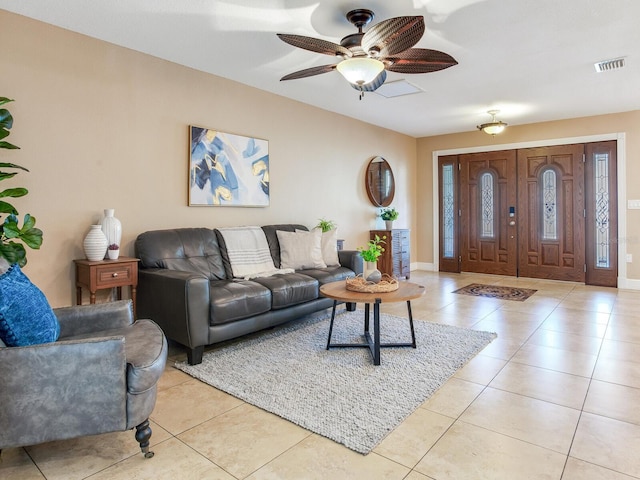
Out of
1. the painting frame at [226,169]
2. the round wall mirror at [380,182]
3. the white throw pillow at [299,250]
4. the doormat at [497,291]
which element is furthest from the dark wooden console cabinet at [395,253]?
the painting frame at [226,169]

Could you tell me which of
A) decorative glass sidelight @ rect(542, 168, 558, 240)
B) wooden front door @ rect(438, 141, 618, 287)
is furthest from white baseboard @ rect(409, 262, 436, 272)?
decorative glass sidelight @ rect(542, 168, 558, 240)

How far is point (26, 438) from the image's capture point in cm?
166

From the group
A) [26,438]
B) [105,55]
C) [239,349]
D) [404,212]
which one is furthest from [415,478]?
[404,212]

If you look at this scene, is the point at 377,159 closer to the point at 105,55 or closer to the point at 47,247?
the point at 105,55

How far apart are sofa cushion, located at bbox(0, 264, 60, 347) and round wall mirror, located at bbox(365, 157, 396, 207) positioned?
501cm

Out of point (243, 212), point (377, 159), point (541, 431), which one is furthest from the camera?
point (377, 159)

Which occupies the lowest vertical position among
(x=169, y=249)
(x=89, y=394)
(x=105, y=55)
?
(x=89, y=394)

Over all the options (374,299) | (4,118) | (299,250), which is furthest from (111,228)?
(374,299)

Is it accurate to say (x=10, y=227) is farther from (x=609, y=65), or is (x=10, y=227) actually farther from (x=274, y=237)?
(x=609, y=65)

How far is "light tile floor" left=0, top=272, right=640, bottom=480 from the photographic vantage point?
1.74 metres

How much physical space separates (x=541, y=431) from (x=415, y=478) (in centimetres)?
79

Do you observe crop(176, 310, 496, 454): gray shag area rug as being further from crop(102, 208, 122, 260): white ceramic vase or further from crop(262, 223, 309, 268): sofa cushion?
crop(102, 208, 122, 260): white ceramic vase

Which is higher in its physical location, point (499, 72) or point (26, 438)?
point (499, 72)

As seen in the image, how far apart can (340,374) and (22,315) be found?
72.7 inches
